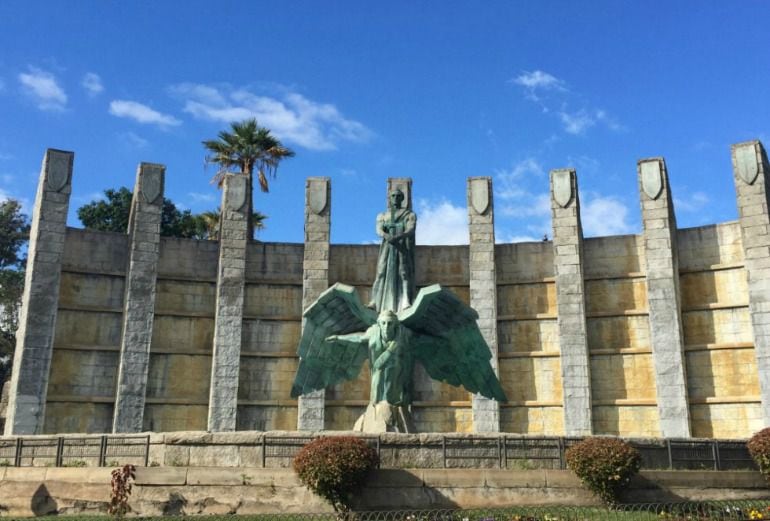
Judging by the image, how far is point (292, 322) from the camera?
31281mm

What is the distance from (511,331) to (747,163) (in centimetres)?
1042

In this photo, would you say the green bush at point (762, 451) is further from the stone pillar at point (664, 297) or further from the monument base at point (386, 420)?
the stone pillar at point (664, 297)

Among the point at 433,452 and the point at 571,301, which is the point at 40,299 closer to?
the point at 433,452

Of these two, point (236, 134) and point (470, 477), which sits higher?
point (236, 134)

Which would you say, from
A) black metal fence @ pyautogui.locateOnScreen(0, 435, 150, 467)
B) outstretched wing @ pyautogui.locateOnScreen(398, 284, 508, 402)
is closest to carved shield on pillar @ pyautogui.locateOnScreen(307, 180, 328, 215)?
outstretched wing @ pyautogui.locateOnScreen(398, 284, 508, 402)

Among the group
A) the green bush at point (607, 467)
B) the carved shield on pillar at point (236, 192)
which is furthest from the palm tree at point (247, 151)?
the green bush at point (607, 467)

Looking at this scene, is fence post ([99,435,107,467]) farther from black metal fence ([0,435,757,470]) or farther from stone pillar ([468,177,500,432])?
stone pillar ([468,177,500,432])

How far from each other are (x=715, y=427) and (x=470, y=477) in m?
15.2

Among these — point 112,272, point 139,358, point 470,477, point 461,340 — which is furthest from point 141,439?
point 112,272

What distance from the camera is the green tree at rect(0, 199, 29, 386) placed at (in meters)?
47.5

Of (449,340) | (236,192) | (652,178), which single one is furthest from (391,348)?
(652,178)

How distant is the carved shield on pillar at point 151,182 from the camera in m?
31.3

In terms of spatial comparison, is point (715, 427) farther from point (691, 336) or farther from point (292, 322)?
point (292, 322)

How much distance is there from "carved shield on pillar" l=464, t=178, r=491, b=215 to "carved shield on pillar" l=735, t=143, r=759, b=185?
9044 millimetres
